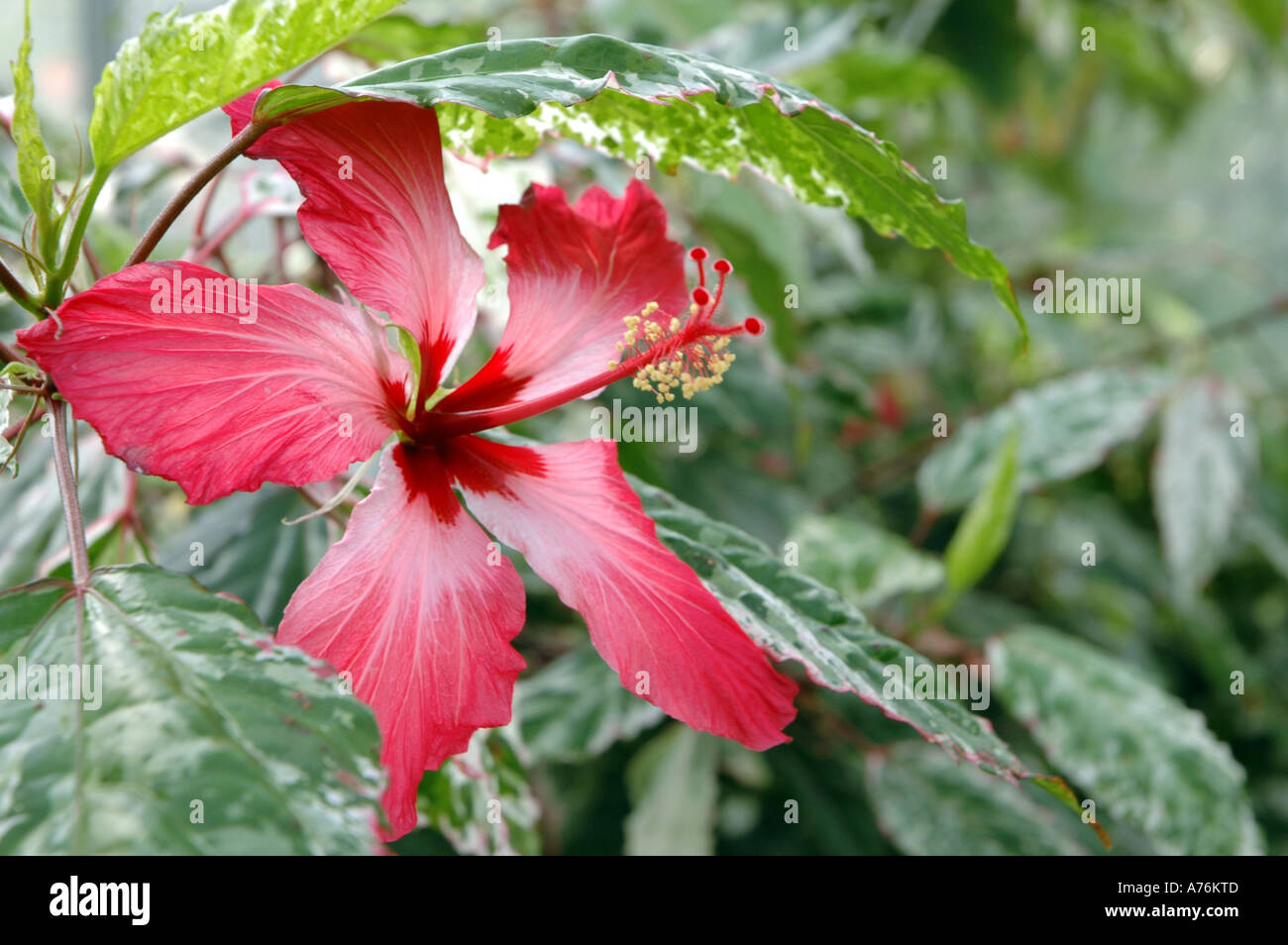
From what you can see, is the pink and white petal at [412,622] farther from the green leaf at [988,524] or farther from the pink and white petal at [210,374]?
the green leaf at [988,524]

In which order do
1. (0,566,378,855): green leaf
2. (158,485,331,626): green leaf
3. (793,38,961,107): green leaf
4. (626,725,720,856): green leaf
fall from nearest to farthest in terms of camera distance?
(0,566,378,855): green leaf < (158,485,331,626): green leaf < (626,725,720,856): green leaf < (793,38,961,107): green leaf

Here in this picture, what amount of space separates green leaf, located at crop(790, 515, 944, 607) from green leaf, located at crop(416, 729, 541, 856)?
39cm

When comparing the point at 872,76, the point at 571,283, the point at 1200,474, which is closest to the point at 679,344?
the point at 571,283

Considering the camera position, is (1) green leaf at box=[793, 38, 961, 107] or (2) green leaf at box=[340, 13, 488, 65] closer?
(2) green leaf at box=[340, 13, 488, 65]

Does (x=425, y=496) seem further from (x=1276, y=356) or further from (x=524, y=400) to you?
(x=1276, y=356)

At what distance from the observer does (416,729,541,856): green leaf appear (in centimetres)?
49

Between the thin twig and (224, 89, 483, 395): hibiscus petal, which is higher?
(224, 89, 483, 395): hibiscus petal

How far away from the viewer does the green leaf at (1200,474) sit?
40.7 inches

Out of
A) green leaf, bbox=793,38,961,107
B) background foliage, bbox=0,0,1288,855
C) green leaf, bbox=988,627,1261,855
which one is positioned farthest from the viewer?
green leaf, bbox=793,38,961,107

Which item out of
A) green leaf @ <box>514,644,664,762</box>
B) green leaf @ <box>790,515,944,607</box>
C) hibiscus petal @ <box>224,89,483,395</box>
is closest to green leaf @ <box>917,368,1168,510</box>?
green leaf @ <box>790,515,944,607</box>

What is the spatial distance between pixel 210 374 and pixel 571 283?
0.17 m

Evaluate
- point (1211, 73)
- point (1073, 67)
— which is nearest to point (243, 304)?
point (1073, 67)

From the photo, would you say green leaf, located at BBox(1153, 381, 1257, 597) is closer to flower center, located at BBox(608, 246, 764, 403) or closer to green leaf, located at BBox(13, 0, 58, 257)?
flower center, located at BBox(608, 246, 764, 403)

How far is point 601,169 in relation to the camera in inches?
31.1
